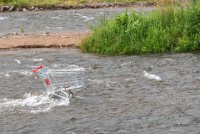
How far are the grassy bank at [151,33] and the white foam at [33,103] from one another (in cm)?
671

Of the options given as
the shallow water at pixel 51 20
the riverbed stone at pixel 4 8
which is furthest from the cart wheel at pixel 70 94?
the riverbed stone at pixel 4 8

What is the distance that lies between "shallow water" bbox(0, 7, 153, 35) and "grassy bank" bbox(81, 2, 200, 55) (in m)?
5.63

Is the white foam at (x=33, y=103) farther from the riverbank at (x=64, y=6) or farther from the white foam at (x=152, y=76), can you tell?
the riverbank at (x=64, y=6)

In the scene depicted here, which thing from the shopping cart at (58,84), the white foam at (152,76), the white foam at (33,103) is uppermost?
the shopping cart at (58,84)

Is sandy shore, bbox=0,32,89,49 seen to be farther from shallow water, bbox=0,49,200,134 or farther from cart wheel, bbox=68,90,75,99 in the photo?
cart wheel, bbox=68,90,75,99

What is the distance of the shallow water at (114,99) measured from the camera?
41.2 feet

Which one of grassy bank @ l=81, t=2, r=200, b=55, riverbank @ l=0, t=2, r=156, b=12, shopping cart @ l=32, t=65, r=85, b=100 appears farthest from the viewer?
riverbank @ l=0, t=2, r=156, b=12

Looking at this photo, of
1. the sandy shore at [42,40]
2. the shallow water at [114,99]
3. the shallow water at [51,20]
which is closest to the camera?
the shallow water at [114,99]

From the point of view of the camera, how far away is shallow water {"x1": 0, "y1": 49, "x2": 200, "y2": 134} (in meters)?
12.6

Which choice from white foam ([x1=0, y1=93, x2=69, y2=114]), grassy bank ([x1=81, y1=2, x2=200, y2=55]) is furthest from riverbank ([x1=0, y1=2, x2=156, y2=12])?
white foam ([x1=0, y1=93, x2=69, y2=114])

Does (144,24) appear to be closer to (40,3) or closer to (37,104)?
(37,104)

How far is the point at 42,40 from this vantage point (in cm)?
2425

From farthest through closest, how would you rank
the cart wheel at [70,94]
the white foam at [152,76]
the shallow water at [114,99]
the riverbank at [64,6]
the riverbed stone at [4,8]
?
the riverbank at [64,6]
the riverbed stone at [4,8]
the white foam at [152,76]
the cart wheel at [70,94]
the shallow water at [114,99]

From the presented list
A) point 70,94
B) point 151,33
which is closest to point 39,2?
point 151,33
